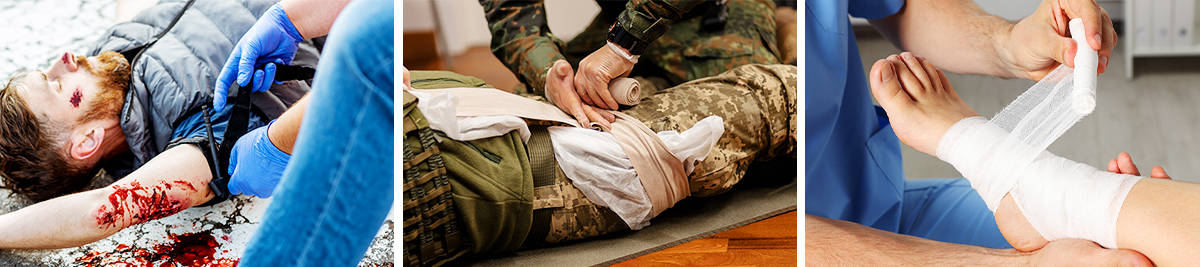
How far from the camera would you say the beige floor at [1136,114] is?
1.00m

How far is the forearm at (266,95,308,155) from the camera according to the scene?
110 centimetres

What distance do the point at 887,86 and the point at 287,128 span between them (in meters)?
0.87

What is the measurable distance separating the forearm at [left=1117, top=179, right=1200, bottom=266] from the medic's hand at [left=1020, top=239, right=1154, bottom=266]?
0.01 m

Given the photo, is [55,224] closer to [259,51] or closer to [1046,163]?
[259,51]

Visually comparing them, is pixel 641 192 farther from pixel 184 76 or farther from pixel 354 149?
pixel 184 76

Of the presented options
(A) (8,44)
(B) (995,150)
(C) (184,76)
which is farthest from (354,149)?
(B) (995,150)

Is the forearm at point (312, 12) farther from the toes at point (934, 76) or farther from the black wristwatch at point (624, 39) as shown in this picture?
the toes at point (934, 76)

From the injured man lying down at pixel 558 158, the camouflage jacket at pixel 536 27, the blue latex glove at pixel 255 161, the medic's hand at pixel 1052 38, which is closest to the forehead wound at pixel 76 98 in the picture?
the blue latex glove at pixel 255 161

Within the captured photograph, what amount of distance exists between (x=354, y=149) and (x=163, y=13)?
367 millimetres

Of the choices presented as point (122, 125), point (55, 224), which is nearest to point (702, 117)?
point (122, 125)

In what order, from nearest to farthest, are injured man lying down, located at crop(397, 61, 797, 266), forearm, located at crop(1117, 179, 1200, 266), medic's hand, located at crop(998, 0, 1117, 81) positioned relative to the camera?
forearm, located at crop(1117, 179, 1200, 266)
medic's hand, located at crop(998, 0, 1117, 81)
injured man lying down, located at crop(397, 61, 797, 266)

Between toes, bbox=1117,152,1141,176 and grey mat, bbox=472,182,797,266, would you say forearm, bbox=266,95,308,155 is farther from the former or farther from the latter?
toes, bbox=1117,152,1141,176

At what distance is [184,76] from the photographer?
1.11 meters

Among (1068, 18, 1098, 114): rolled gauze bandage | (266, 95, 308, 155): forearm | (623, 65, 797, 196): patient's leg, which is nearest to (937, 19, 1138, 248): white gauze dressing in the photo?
(1068, 18, 1098, 114): rolled gauze bandage
